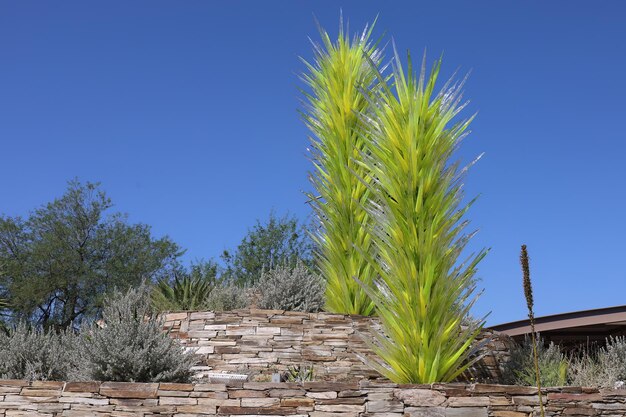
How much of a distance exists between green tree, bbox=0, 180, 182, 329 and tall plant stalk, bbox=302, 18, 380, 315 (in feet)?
46.0

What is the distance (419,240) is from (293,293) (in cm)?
401

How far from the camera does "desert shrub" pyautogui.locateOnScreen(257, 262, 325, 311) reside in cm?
1232

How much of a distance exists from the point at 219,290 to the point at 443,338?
5567 millimetres

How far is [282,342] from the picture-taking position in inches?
427

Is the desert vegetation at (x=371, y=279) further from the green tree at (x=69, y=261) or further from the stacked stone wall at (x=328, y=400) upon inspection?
the green tree at (x=69, y=261)

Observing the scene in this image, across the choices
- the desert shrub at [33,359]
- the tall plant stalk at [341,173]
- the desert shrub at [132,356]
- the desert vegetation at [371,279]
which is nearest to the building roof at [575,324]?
the desert vegetation at [371,279]

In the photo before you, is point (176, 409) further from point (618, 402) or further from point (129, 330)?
point (618, 402)

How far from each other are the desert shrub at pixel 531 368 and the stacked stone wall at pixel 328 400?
Result: 57.9 inches

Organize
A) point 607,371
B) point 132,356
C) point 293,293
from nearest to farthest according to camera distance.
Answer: point 132,356, point 607,371, point 293,293

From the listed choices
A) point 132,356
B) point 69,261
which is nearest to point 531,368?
point 132,356

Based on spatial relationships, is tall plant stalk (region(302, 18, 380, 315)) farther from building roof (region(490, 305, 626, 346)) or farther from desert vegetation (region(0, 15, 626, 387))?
building roof (region(490, 305, 626, 346))

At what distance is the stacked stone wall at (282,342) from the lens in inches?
419

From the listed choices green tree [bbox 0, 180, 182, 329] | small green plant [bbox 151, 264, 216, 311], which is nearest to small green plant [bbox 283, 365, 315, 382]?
small green plant [bbox 151, 264, 216, 311]

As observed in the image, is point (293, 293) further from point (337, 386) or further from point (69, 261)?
point (69, 261)
